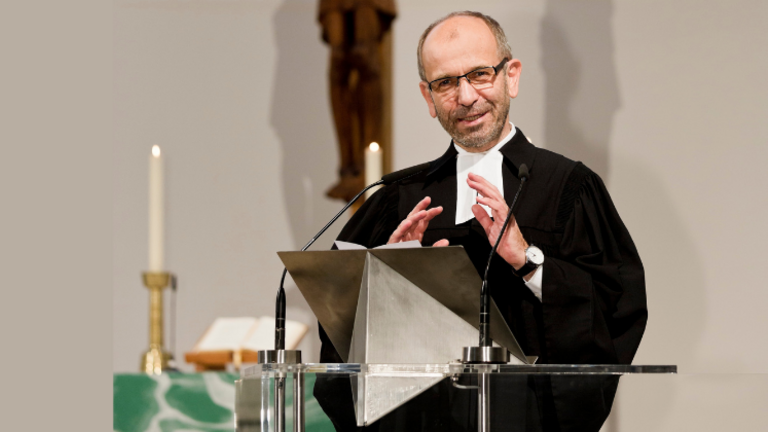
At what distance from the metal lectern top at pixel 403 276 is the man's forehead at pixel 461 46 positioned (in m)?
0.87

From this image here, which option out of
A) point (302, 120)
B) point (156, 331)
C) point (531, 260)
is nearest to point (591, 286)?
point (531, 260)

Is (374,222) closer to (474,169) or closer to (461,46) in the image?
(474,169)

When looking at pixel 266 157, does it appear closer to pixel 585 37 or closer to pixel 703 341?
pixel 585 37

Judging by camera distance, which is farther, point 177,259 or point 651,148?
point 177,259

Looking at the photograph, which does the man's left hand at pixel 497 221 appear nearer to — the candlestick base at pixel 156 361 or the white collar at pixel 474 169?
the white collar at pixel 474 169

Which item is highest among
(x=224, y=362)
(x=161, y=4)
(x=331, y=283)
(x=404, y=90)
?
(x=161, y=4)

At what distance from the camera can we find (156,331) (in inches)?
140

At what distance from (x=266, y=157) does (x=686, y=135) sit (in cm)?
224

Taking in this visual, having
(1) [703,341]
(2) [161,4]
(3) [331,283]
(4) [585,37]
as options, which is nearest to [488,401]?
(3) [331,283]

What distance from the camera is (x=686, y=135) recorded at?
13.9 ft

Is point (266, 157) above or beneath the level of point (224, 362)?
above

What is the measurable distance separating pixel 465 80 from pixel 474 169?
0.98ft

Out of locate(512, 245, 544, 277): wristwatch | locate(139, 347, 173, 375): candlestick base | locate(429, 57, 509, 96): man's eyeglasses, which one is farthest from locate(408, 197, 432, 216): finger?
locate(139, 347, 173, 375): candlestick base

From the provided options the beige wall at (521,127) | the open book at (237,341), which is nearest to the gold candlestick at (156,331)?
the open book at (237,341)
